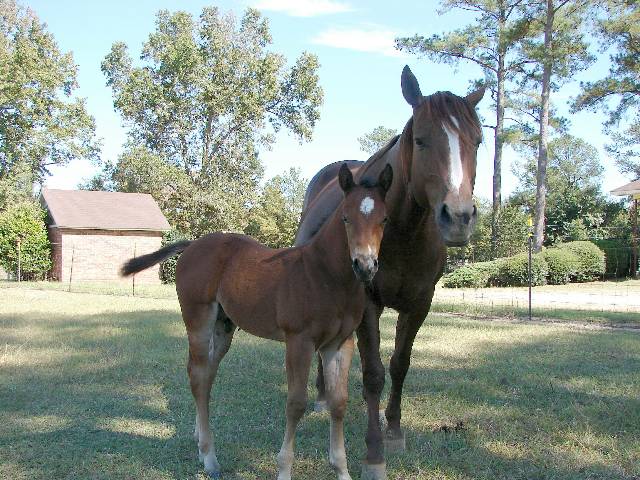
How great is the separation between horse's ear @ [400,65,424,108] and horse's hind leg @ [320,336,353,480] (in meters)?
1.57

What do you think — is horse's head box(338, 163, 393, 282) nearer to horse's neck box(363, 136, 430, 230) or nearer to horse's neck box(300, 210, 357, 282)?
horse's neck box(300, 210, 357, 282)

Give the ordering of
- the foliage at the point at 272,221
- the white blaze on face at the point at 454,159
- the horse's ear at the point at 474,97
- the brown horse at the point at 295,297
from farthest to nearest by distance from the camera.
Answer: the foliage at the point at 272,221 < the horse's ear at the point at 474,97 < the brown horse at the point at 295,297 < the white blaze on face at the point at 454,159

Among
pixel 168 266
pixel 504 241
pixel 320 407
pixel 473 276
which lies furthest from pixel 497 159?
pixel 320 407

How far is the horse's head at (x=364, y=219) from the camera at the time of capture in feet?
10.8

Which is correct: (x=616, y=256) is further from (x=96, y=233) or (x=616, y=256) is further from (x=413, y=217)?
(x=413, y=217)

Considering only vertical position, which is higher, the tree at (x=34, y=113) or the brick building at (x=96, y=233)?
the tree at (x=34, y=113)

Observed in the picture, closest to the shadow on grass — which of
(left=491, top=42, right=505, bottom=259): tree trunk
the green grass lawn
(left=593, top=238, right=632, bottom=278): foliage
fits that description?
the green grass lawn

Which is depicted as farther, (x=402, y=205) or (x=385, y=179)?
(x=402, y=205)

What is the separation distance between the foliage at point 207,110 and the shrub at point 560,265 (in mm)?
19116

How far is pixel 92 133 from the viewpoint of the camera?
36125 mm

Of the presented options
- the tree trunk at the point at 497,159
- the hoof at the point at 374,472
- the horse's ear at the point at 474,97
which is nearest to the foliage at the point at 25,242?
the tree trunk at the point at 497,159

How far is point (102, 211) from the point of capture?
101ft

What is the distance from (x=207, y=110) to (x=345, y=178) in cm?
3534

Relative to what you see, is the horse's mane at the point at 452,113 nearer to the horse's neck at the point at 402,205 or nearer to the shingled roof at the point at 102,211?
the horse's neck at the point at 402,205
